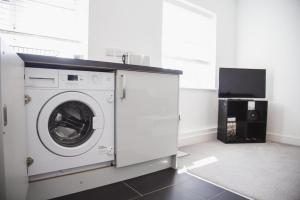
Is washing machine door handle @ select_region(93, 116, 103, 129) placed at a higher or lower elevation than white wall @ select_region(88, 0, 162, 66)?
lower

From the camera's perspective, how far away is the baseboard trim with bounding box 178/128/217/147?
106 inches

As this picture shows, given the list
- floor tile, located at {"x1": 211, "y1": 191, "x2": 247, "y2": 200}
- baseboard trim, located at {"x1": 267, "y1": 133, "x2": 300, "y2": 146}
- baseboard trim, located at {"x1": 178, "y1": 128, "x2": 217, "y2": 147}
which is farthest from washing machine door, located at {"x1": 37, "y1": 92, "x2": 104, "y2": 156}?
baseboard trim, located at {"x1": 267, "y1": 133, "x2": 300, "y2": 146}

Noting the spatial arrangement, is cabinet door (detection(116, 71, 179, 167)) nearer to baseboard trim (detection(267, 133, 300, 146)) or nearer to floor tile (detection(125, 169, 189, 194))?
floor tile (detection(125, 169, 189, 194))

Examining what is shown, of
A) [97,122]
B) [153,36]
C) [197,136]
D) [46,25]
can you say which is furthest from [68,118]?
[197,136]

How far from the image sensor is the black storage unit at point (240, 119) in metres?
2.89

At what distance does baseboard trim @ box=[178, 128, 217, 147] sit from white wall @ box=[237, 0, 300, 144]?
3.13 feet

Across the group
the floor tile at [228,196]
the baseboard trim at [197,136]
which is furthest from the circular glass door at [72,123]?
the baseboard trim at [197,136]

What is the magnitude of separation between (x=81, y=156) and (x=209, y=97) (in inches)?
92.7

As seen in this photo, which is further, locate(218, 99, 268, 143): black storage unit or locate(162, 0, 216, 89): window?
locate(218, 99, 268, 143): black storage unit

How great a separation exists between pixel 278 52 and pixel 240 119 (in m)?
1.22

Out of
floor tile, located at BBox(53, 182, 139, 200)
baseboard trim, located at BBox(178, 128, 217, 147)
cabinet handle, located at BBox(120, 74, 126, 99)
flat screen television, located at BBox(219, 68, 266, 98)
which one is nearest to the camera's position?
floor tile, located at BBox(53, 182, 139, 200)

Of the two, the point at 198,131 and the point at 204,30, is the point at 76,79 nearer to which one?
the point at 198,131

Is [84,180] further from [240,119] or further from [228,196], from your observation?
[240,119]

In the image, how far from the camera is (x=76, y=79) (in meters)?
1.33
